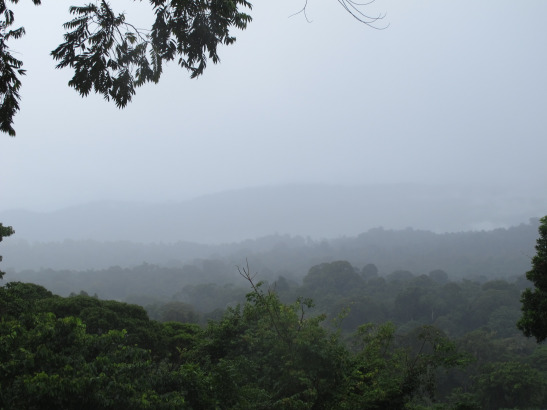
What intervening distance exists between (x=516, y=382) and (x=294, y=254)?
14180 centimetres

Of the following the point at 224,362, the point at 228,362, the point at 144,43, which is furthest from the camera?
the point at 228,362

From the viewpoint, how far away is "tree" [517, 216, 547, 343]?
11.7m

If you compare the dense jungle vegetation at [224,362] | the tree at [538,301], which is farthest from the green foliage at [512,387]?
the tree at [538,301]

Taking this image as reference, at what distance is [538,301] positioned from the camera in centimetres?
1192

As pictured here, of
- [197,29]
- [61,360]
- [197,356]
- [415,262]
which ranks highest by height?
[197,29]

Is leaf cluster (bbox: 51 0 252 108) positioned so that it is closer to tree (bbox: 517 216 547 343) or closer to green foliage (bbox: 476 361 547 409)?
tree (bbox: 517 216 547 343)

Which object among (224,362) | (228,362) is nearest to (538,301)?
(228,362)

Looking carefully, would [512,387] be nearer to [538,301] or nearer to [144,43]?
[538,301]

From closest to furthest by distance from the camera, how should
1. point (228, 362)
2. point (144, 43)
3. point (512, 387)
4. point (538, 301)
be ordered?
point (144, 43)
point (228, 362)
point (538, 301)
point (512, 387)

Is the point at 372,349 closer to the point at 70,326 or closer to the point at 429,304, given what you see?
the point at 70,326

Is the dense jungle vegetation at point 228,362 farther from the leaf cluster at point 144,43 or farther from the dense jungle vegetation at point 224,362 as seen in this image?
the leaf cluster at point 144,43

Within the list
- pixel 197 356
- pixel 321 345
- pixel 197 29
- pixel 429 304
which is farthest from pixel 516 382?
pixel 429 304

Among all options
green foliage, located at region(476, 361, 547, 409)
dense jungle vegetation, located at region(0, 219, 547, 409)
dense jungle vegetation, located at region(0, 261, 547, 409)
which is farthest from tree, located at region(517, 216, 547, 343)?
green foliage, located at region(476, 361, 547, 409)

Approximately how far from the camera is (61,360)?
24.3 ft
